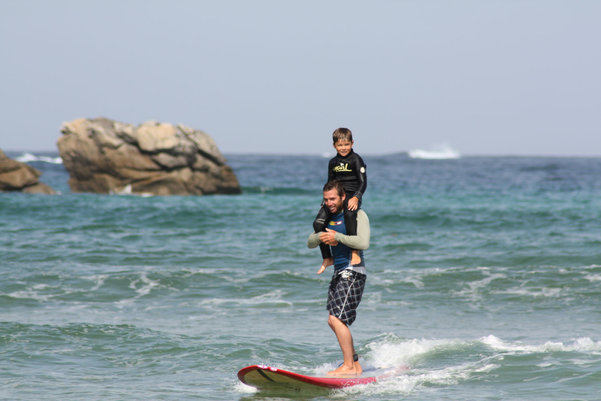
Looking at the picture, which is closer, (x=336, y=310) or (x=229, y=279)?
(x=336, y=310)

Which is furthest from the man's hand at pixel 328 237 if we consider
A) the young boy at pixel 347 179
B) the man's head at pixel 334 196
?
the man's head at pixel 334 196

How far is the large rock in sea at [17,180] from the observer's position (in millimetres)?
36438

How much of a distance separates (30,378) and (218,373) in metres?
2.21

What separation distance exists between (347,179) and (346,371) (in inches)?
86.5

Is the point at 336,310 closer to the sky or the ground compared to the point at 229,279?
closer to the sky

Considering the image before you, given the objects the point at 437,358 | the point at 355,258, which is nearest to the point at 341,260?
the point at 355,258

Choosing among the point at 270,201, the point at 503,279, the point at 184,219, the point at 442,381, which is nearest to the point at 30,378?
the point at 442,381

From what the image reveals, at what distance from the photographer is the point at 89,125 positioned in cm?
A: 3797

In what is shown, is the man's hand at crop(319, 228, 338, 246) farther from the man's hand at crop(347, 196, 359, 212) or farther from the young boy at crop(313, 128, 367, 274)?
the man's hand at crop(347, 196, 359, 212)

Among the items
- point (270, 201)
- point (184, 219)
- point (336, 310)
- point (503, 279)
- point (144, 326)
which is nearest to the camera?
point (336, 310)

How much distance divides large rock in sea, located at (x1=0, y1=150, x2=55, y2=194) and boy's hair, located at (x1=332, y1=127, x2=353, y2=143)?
32549mm

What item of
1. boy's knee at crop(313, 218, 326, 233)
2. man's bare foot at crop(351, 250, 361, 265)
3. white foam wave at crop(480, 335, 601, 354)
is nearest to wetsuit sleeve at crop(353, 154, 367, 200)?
boy's knee at crop(313, 218, 326, 233)

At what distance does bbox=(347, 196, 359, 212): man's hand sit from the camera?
280 inches

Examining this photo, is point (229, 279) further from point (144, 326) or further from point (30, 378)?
point (30, 378)
